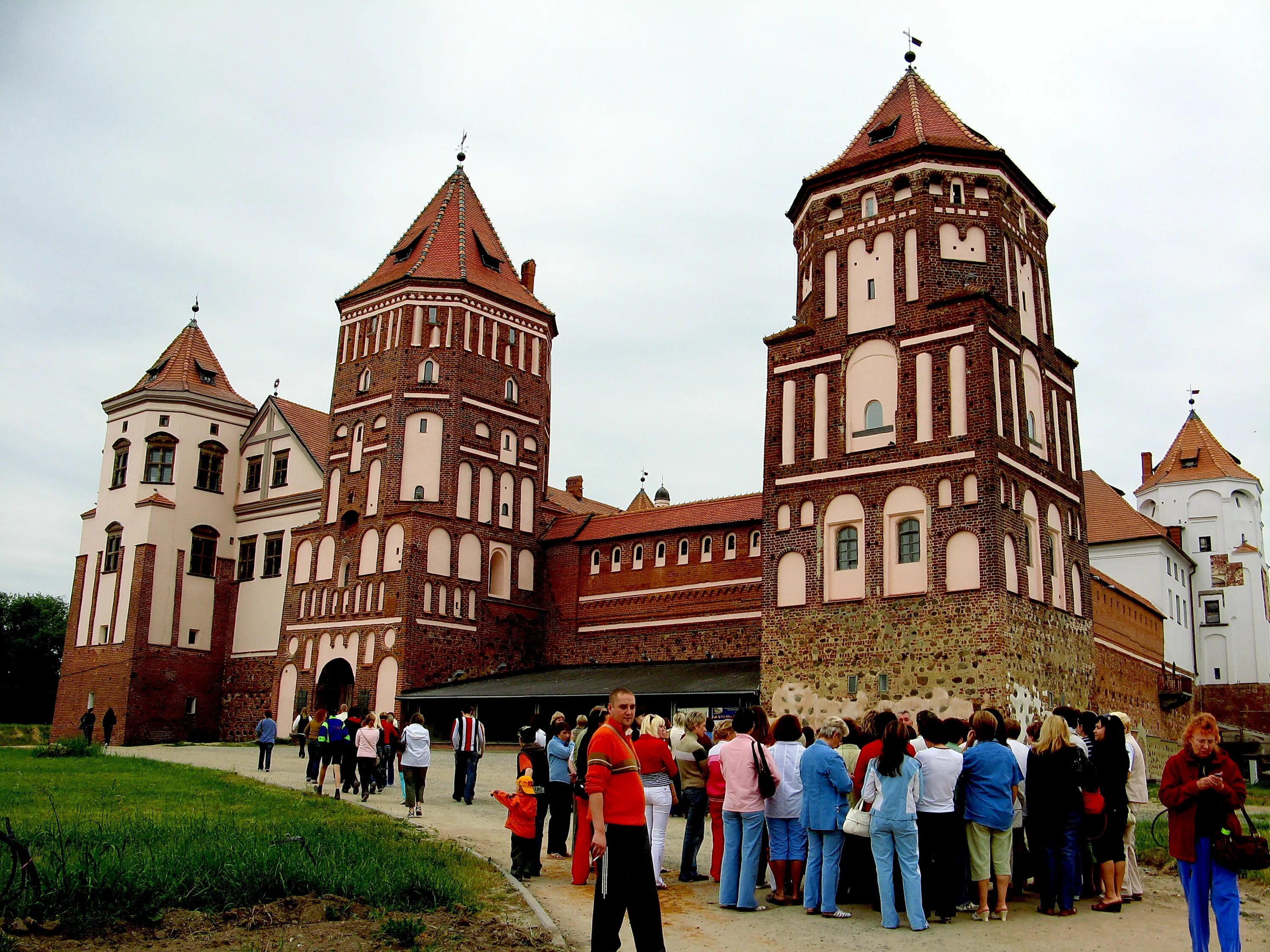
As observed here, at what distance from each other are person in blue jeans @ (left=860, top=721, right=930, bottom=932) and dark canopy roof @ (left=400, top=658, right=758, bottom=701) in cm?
1740

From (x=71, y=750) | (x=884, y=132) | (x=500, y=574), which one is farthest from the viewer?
(x=500, y=574)

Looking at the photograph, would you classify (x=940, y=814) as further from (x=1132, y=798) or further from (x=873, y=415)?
(x=873, y=415)

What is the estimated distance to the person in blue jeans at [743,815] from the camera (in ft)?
32.1

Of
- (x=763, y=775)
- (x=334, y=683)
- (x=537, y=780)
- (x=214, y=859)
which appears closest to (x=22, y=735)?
(x=334, y=683)

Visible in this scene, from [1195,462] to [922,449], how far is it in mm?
39513

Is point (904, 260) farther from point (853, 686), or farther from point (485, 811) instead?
point (485, 811)

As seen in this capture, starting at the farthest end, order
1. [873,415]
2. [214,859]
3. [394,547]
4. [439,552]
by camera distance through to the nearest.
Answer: [439,552], [394,547], [873,415], [214,859]

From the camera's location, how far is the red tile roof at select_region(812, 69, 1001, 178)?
27156mm

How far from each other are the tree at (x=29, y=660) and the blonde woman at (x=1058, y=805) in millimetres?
57541

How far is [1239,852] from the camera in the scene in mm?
7148

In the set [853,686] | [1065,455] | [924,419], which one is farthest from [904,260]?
[853,686]

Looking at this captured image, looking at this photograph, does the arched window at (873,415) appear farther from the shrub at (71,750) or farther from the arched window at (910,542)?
the shrub at (71,750)

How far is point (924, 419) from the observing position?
2517cm

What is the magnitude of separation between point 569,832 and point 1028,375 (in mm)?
17372
